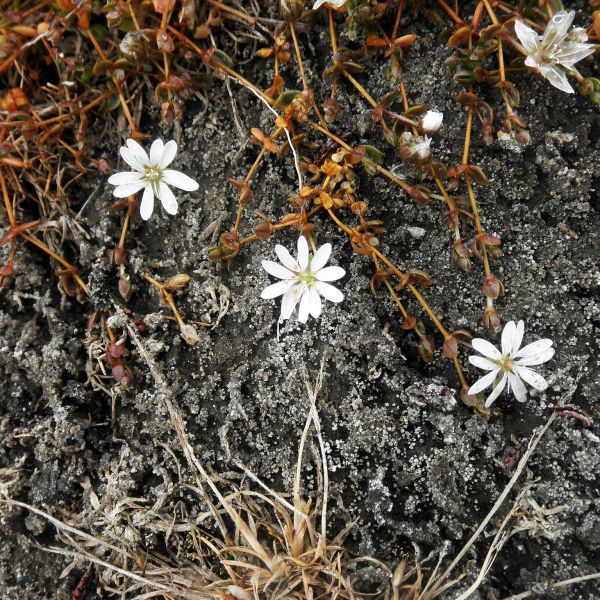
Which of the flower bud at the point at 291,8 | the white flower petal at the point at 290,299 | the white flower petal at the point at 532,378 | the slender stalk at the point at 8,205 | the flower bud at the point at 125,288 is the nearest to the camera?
the white flower petal at the point at 532,378

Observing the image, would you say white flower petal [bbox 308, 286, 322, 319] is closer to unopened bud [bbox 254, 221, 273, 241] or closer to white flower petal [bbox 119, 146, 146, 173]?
unopened bud [bbox 254, 221, 273, 241]

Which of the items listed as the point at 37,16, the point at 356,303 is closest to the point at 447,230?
the point at 356,303

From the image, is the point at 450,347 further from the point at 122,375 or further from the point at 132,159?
the point at 132,159

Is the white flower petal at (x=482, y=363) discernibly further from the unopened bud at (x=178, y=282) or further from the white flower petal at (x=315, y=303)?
the unopened bud at (x=178, y=282)

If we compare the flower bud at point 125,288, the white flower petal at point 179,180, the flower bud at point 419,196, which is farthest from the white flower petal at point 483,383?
the flower bud at point 125,288

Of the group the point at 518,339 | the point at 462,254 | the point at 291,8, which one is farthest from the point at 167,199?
the point at 518,339

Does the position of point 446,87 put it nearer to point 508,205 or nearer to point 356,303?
point 508,205
